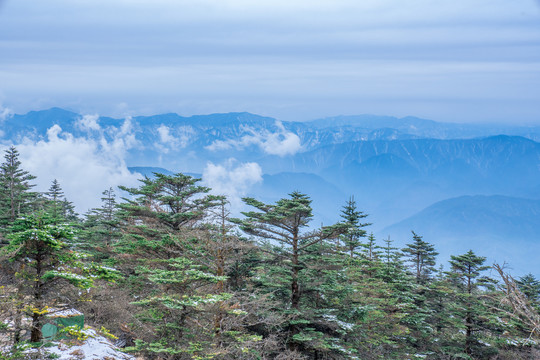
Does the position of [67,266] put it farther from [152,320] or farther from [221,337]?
[221,337]

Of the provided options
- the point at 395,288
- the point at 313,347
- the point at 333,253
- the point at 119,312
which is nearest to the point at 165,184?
the point at 119,312

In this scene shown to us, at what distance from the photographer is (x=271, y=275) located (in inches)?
812

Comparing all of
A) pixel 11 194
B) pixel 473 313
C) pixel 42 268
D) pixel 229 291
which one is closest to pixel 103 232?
pixel 11 194

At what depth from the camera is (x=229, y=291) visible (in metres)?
19.5

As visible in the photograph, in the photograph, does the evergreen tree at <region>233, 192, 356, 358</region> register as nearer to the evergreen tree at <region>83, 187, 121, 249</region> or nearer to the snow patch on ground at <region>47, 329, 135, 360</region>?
the snow patch on ground at <region>47, 329, 135, 360</region>

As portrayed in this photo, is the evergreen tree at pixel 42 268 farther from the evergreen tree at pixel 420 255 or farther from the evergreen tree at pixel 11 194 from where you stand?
the evergreen tree at pixel 420 255

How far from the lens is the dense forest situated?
13430 millimetres

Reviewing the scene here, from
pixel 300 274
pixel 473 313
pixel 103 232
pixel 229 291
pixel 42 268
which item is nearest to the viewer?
pixel 42 268

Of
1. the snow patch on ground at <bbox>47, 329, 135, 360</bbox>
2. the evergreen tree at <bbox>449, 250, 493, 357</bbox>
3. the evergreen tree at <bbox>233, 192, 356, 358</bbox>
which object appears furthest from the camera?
the evergreen tree at <bbox>449, 250, 493, 357</bbox>

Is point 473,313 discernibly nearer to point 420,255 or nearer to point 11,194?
point 420,255

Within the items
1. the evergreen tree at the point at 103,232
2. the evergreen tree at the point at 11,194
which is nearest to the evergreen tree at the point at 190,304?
the evergreen tree at the point at 103,232

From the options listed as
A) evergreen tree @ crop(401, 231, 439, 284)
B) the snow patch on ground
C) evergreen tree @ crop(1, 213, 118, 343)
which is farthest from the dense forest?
evergreen tree @ crop(401, 231, 439, 284)

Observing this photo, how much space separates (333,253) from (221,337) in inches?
341

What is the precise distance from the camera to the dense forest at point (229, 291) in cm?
1343
